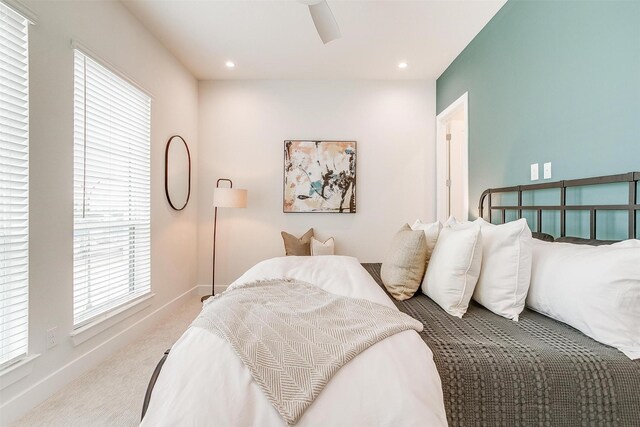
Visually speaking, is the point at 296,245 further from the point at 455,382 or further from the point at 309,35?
the point at 455,382

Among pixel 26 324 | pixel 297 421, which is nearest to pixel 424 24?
pixel 297 421

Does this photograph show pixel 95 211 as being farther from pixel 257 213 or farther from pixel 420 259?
pixel 420 259

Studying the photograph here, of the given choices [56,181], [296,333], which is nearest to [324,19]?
[296,333]

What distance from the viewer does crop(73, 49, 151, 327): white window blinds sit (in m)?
1.98

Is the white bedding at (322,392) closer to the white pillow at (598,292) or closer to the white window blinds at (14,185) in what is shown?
the white pillow at (598,292)

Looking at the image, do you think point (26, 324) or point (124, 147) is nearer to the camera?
point (26, 324)

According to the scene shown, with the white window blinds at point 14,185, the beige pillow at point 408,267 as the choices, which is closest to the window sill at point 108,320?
the white window blinds at point 14,185

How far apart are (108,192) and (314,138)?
2351 millimetres

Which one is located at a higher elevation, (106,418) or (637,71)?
(637,71)

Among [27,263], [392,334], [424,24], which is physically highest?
[424,24]

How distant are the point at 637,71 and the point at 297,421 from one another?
2106 millimetres

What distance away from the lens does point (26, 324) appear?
1.59 m

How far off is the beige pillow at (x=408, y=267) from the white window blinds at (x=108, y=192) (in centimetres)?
216

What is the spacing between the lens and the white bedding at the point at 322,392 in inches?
30.0
